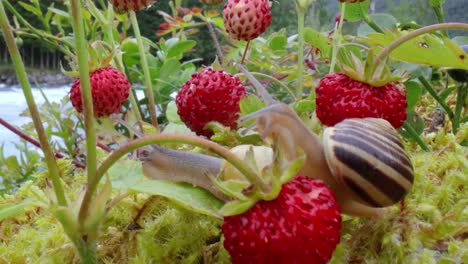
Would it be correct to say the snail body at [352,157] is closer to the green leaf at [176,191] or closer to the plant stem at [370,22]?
the green leaf at [176,191]

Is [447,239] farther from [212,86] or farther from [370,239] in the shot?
[212,86]

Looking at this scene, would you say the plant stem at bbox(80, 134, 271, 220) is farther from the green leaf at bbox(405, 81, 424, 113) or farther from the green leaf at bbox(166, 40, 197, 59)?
the green leaf at bbox(166, 40, 197, 59)

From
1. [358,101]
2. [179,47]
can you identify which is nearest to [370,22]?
[358,101]

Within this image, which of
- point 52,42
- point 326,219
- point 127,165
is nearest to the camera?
point 326,219

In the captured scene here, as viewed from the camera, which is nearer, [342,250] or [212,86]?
[342,250]

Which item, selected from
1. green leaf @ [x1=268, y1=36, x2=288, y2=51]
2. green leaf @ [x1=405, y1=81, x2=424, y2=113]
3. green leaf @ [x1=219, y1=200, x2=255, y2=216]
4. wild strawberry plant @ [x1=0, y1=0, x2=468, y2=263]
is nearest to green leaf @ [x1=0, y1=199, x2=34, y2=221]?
wild strawberry plant @ [x1=0, y1=0, x2=468, y2=263]

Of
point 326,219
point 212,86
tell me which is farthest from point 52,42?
point 326,219

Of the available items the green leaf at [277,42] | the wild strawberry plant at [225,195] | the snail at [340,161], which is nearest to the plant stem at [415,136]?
the wild strawberry plant at [225,195]
